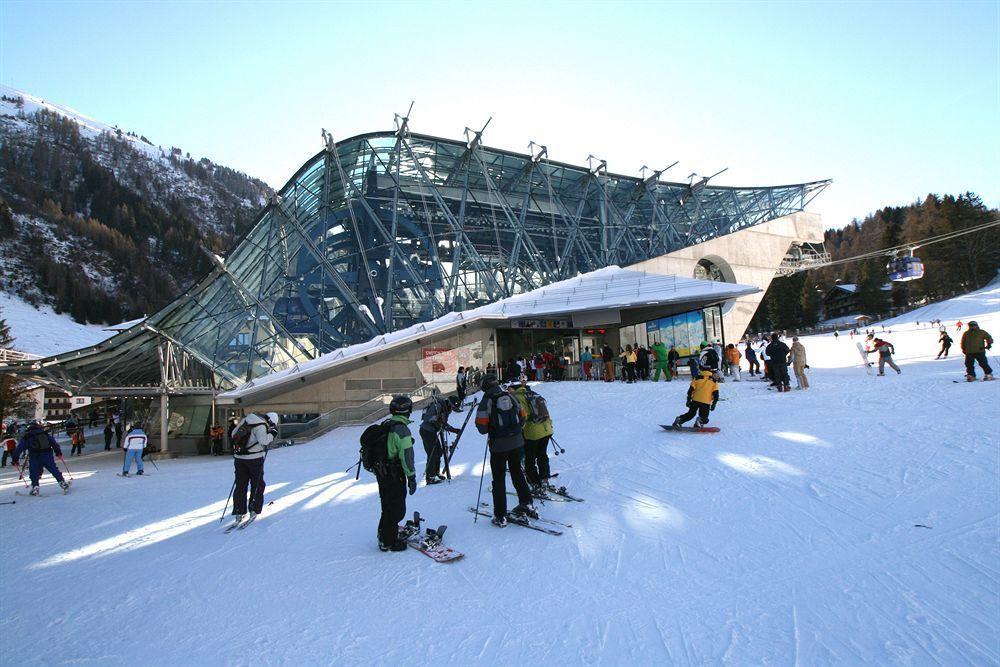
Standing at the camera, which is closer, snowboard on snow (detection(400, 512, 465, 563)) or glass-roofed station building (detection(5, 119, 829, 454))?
snowboard on snow (detection(400, 512, 465, 563))

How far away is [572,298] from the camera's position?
23.0 m

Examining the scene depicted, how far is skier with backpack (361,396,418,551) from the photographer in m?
4.76

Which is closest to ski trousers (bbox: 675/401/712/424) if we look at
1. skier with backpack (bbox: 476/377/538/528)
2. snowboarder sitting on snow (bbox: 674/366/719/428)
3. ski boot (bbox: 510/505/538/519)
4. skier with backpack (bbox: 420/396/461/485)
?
snowboarder sitting on snow (bbox: 674/366/719/428)

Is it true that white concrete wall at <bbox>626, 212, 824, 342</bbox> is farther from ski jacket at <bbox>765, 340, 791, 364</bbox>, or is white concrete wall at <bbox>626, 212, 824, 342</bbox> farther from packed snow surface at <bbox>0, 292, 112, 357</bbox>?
packed snow surface at <bbox>0, 292, 112, 357</bbox>

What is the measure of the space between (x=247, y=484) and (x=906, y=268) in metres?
38.1

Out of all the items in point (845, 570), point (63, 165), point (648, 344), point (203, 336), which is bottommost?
point (845, 570)

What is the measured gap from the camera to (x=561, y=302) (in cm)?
2273

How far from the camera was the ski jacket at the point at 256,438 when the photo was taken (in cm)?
630

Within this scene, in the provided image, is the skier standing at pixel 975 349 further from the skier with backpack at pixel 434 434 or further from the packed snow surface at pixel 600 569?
the skier with backpack at pixel 434 434

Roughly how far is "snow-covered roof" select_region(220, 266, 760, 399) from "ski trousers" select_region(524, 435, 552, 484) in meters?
13.4

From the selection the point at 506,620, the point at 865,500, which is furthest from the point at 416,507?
the point at 865,500

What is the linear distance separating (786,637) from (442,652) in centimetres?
204

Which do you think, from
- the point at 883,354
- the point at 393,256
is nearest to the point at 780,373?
the point at 883,354

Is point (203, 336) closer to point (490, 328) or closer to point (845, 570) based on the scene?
point (490, 328)
